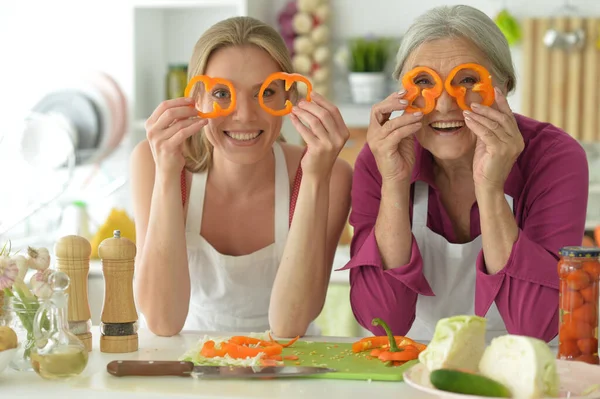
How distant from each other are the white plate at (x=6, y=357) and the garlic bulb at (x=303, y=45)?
8.65 ft

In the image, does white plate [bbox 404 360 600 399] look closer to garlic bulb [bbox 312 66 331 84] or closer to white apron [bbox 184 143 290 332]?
white apron [bbox 184 143 290 332]

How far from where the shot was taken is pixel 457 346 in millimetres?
1157

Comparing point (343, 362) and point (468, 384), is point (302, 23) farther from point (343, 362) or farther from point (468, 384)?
point (468, 384)

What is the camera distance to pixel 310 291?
5.70 ft

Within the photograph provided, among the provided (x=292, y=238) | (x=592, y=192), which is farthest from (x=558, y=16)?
(x=292, y=238)

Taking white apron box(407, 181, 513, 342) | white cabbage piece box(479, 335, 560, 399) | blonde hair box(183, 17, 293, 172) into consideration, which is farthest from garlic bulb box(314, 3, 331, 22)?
white cabbage piece box(479, 335, 560, 399)

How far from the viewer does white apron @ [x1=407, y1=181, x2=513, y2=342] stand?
1.84m

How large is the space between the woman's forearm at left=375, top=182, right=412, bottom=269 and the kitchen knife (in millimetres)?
455

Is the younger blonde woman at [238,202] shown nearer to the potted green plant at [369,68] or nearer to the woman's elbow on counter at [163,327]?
the woman's elbow on counter at [163,327]

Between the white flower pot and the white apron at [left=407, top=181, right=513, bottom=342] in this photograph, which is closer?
the white apron at [left=407, top=181, right=513, bottom=342]

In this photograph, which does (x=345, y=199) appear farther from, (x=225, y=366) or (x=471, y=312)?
(x=225, y=366)

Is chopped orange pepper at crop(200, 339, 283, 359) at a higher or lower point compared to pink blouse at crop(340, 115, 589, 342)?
lower

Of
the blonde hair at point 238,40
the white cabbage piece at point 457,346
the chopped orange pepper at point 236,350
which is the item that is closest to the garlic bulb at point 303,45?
the blonde hair at point 238,40

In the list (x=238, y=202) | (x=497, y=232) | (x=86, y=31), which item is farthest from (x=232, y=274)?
(x=86, y=31)
